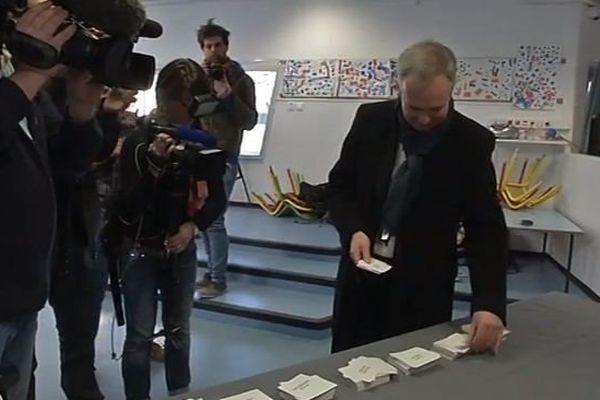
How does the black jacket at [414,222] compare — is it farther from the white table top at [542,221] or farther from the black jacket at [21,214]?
the white table top at [542,221]

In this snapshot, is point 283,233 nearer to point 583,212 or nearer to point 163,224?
point 583,212

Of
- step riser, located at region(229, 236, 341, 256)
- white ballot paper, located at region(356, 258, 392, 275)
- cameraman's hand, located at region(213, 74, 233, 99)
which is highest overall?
cameraman's hand, located at region(213, 74, 233, 99)

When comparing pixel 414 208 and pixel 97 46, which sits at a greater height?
pixel 97 46

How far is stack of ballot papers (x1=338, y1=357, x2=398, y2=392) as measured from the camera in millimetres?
1302

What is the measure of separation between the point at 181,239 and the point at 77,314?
2.01 ft

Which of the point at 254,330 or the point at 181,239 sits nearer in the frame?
the point at 181,239

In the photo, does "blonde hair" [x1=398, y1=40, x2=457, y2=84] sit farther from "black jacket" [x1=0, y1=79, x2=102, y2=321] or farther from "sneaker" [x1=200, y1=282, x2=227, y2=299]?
"sneaker" [x1=200, y1=282, x2=227, y2=299]

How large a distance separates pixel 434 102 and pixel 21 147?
0.98 meters

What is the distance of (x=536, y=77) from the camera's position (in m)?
5.76

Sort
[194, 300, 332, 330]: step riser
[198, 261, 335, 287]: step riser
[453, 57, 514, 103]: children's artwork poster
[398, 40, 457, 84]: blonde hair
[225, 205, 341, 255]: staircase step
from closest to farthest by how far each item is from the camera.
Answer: [398, 40, 457, 84]: blonde hair
[194, 300, 332, 330]: step riser
[198, 261, 335, 287]: step riser
[225, 205, 341, 255]: staircase step
[453, 57, 514, 103]: children's artwork poster

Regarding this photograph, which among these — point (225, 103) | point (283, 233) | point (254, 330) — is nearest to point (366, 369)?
point (225, 103)

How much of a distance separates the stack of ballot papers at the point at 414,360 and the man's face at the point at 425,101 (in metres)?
0.62

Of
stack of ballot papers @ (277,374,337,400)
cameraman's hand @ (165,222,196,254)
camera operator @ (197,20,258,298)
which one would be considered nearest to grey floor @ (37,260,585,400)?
camera operator @ (197,20,258,298)

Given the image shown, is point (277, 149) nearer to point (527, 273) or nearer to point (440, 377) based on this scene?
point (527, 273)
